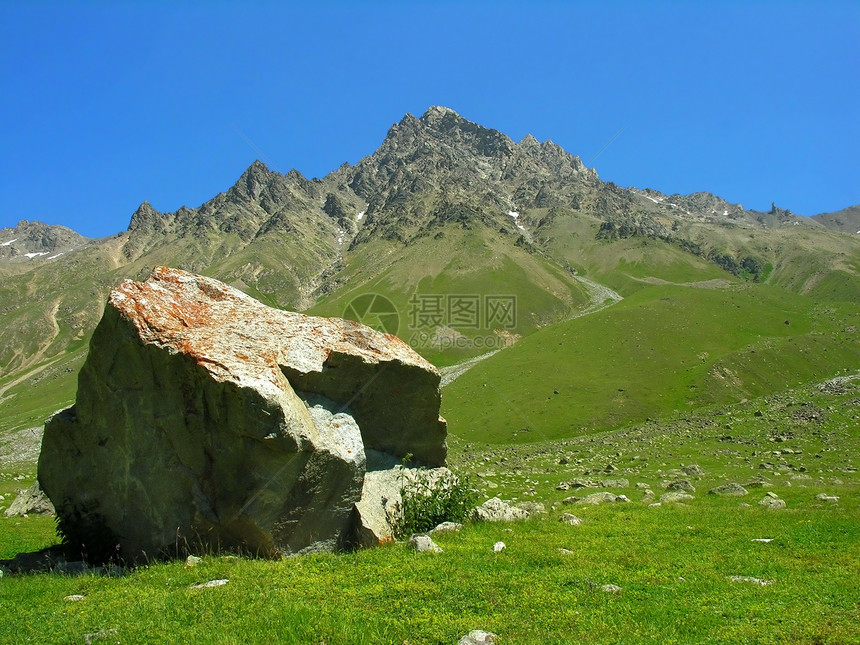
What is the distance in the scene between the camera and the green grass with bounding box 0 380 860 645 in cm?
860

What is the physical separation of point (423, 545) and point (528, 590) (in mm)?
3623

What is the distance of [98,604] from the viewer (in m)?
10.2

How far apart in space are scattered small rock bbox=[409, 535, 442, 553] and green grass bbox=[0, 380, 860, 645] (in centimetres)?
25

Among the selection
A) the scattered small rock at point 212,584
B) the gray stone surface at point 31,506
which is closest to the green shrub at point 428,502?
the scattered small rock at point 212,584

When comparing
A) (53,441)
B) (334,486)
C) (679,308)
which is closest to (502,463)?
(334,486)

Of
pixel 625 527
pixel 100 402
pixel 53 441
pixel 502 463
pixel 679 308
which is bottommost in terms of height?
pixel 502 463

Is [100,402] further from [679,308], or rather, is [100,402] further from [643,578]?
[679,308]

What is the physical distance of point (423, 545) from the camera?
13062mm

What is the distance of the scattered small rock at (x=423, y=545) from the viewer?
1298 cm

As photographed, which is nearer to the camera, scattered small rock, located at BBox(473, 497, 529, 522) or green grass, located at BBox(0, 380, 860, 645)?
green grass, located at BBox(0, 380, 860, 645)

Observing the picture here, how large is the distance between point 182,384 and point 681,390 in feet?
236

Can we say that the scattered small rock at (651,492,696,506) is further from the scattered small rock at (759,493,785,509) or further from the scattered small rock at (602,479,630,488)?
the scattered small rock at (602,479,630,488)

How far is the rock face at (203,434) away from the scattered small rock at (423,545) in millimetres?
2048

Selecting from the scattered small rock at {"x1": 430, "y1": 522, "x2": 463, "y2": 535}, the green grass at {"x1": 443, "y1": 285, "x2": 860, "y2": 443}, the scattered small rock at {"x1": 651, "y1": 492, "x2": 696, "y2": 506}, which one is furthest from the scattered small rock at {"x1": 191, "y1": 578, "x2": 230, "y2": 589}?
the green grass at {"x1": 443, "y1": 285, "x2": 860, "y2": 443}
